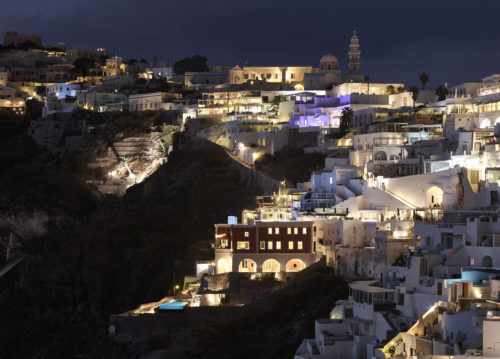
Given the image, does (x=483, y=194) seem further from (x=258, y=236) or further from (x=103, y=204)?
(x=103, y=204)

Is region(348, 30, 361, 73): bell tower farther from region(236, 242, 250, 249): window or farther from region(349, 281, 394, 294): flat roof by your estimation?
region(349, 281, 394, 294): flat roof

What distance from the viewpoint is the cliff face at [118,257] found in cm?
6638

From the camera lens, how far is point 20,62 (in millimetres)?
124312

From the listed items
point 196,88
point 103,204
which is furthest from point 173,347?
point 196,88

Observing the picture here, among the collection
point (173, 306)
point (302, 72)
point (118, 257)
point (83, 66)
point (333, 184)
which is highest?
point (83, 66)

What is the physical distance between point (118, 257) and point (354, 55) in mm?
40008

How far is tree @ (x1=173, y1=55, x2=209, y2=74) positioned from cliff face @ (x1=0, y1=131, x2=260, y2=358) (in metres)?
39.1

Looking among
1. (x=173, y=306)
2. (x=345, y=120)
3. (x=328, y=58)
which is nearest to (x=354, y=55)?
(x=328, y=58)

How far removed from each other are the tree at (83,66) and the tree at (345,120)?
50.1 metres

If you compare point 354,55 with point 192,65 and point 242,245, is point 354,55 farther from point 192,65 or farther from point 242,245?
point 242,245

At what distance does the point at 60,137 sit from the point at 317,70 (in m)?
27.2

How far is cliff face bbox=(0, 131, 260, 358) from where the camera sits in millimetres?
66375

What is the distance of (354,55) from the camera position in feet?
324

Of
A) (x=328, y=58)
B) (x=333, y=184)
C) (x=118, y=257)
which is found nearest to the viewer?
(x=333, y=184)
